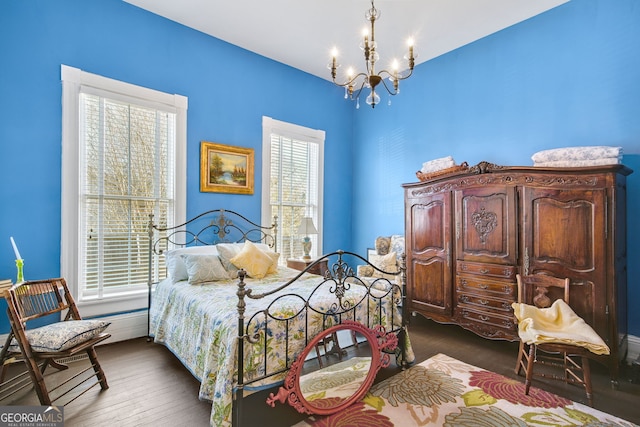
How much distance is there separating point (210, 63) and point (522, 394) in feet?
14.8

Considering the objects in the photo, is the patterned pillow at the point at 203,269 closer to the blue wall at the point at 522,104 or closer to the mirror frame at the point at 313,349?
the mirror frame at the point at 313,349

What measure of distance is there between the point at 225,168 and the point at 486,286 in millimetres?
3224

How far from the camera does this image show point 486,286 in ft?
10.3

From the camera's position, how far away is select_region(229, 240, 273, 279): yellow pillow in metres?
3.23

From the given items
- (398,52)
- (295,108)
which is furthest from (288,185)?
(398,52)

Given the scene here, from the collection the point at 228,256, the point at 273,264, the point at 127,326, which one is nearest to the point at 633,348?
the point at 273,264

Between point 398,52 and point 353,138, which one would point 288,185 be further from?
point 398,52

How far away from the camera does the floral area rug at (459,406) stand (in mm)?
2023

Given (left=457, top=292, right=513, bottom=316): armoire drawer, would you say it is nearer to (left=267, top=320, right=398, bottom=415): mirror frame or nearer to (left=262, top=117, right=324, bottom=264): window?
(left=267, top=320, right=398, bottom=415): mirror frame

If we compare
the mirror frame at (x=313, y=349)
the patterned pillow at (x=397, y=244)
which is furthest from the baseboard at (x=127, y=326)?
the patterned pillow at (x=397, y=244)

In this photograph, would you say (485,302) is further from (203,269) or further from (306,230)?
(203,269)

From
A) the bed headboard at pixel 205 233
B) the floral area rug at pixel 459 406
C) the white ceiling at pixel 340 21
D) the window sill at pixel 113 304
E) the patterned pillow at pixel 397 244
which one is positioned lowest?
the floral area rug at pixel 459 406

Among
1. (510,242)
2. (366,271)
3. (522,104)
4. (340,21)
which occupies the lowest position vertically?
(366,271)

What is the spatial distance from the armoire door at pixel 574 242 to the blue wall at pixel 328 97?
0.69 m
